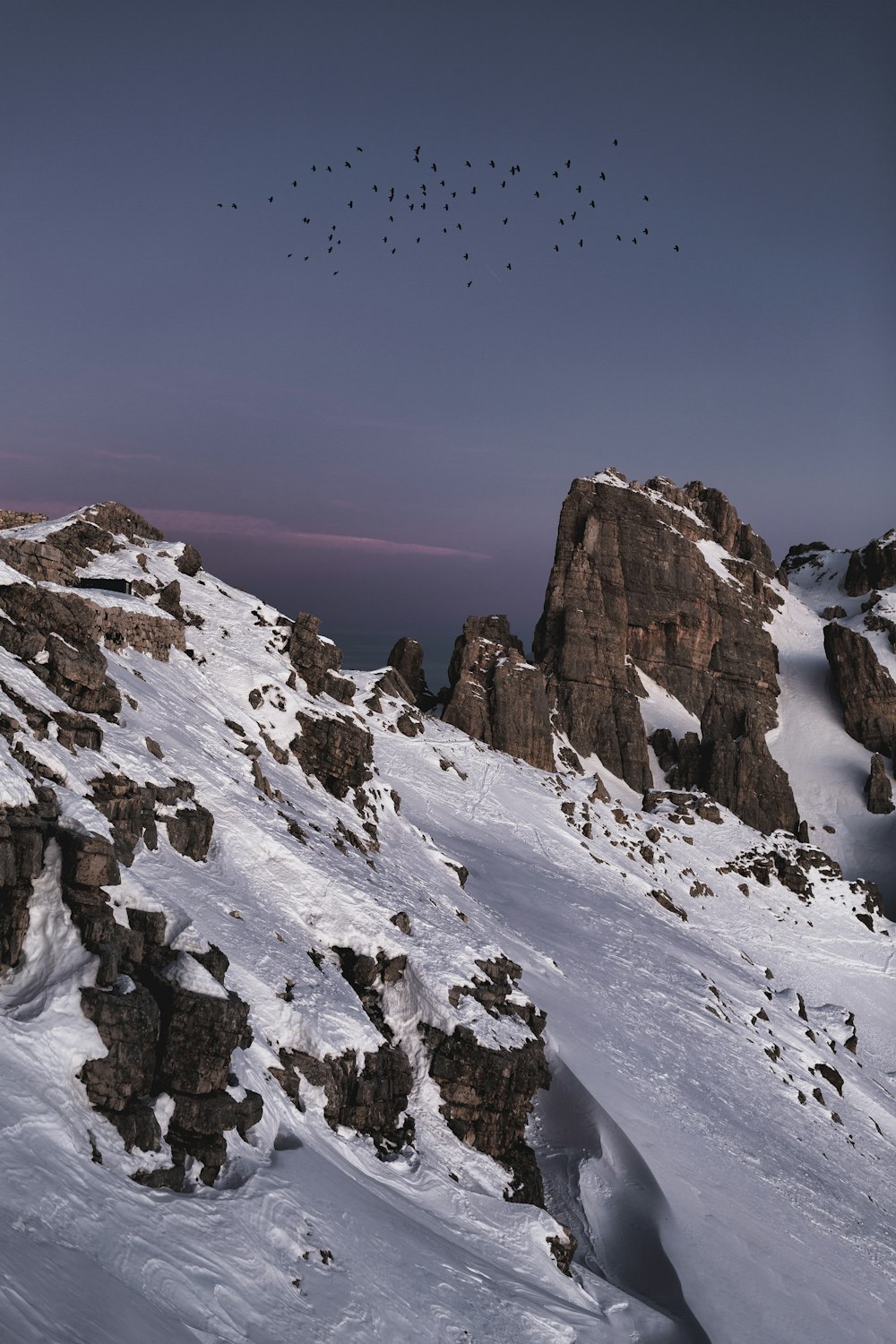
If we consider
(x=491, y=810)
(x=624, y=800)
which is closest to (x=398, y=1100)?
(x=491, y=810)

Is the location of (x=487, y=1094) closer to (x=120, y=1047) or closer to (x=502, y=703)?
(x=120, y=1047)

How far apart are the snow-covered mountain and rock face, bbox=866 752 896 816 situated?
44.8 metres

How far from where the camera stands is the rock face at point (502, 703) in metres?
84.8

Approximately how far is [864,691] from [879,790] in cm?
1443

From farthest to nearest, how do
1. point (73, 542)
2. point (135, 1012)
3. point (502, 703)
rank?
1. point (502, 703)
2. point (73, 542)
3. point (135, 1012)

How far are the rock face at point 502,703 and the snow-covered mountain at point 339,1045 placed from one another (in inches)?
922

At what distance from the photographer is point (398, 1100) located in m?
21.3

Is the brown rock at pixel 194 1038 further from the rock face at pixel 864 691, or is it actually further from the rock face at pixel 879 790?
the rock face at pixel 864 691

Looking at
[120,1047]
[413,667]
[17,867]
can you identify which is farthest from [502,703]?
[120,1047]

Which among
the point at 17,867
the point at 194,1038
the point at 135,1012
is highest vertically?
the point at 17,867

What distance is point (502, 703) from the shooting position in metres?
86.1

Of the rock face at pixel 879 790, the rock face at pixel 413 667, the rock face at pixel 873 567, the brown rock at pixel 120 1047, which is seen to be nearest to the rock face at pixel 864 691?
the rock face at pixel 879 790

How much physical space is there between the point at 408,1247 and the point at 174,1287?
5426 millimetres

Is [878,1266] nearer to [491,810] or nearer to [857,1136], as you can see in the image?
[857,1136]
